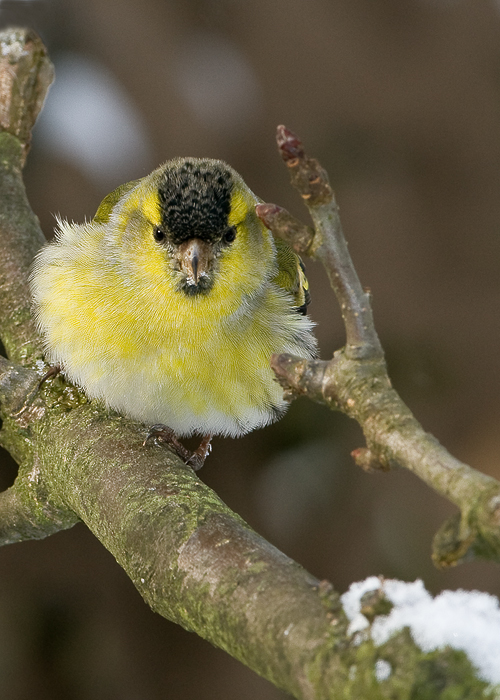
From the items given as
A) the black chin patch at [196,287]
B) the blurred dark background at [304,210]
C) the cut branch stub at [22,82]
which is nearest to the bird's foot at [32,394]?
the black chin patch at [196,287]

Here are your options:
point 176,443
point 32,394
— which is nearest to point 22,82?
point 32,394

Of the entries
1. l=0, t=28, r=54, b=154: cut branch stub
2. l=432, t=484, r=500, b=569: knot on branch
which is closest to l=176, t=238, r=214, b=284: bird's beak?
l=0, t=28, r=54, b=154: cut branch stub

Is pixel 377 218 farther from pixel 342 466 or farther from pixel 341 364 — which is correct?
pixel 341 364

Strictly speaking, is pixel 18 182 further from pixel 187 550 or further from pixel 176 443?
pixel 187 550

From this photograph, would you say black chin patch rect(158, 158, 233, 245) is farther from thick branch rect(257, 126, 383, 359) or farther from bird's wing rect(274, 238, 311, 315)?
thick branch rect(257, 126, 383, 359)

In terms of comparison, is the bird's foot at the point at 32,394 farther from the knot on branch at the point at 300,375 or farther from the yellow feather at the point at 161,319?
the knot on branch at the point at 300,375

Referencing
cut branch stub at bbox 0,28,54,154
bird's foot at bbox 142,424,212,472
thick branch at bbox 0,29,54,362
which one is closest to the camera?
A: bird's foot at bbox 142,424,212,472

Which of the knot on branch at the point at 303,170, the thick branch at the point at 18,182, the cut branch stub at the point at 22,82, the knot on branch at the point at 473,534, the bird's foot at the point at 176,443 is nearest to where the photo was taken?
the knot on branch at the point at 473,534
